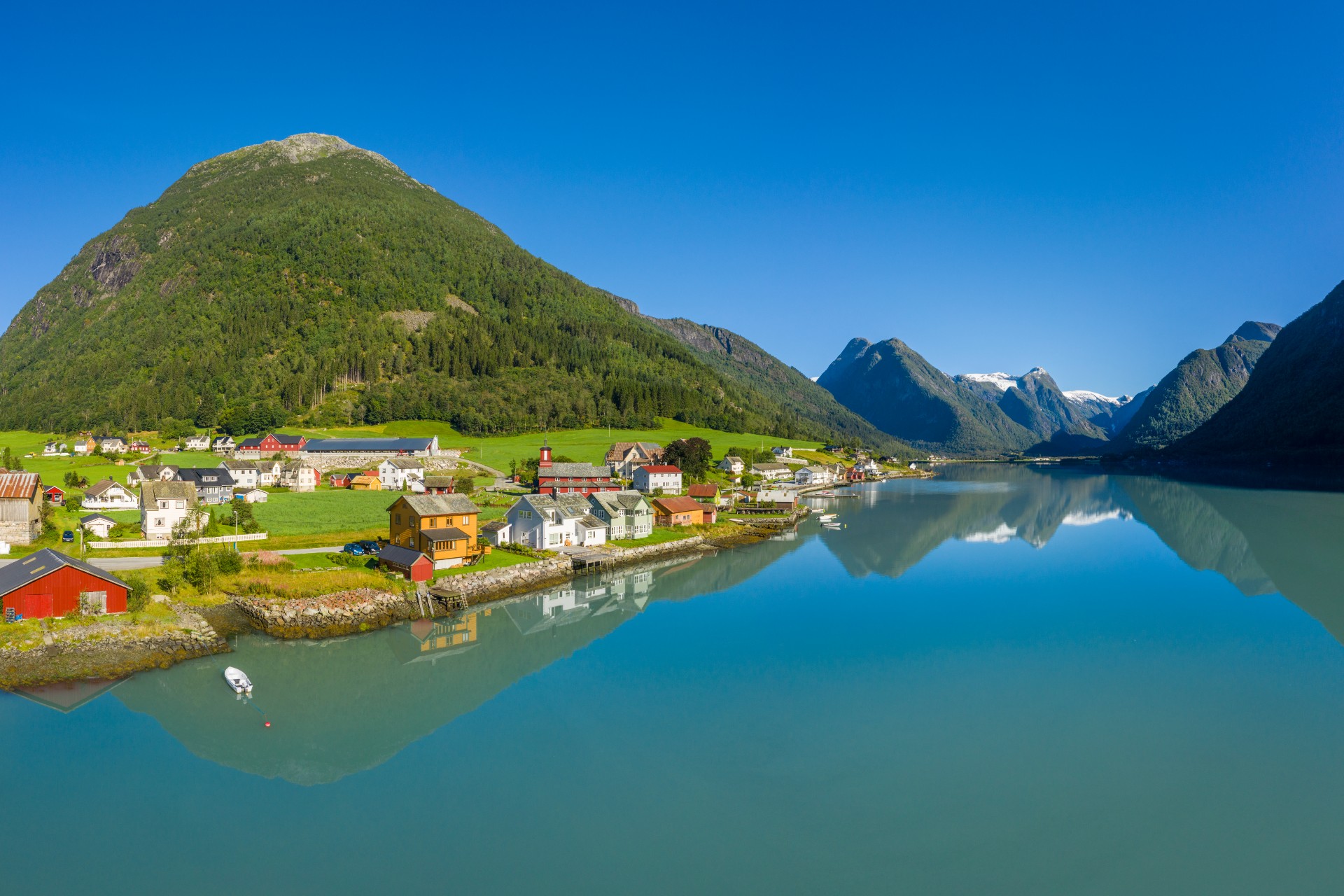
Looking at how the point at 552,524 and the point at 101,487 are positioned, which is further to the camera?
the point at 101,487

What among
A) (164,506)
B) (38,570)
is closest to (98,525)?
(164,506)

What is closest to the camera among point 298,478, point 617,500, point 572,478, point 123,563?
point 123,563

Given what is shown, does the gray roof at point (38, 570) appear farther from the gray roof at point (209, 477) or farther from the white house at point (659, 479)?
the white house at point (659, 479)

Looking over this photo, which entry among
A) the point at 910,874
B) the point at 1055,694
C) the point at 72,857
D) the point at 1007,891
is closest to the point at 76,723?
the point at 72,857

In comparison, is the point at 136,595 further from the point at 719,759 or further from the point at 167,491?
the point at 719,759

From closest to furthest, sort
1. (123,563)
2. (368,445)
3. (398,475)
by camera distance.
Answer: (123,563) → (398,475) → (368,445)

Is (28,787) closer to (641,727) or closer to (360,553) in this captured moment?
(641,727)

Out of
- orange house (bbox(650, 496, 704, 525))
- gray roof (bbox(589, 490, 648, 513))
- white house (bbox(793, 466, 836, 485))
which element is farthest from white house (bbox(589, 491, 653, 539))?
white house (bbox(793, 466, 836, 485))
